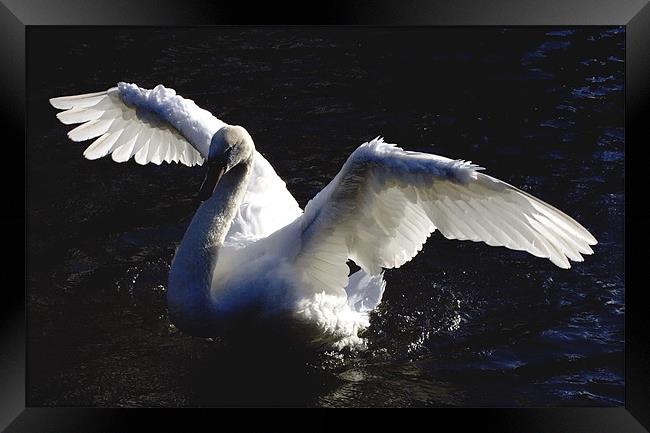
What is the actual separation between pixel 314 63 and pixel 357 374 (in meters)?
1.86

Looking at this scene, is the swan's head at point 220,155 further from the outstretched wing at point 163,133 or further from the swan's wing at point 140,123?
the swan's wing at point 140,123

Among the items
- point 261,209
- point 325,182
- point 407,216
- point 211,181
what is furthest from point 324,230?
point 325,182

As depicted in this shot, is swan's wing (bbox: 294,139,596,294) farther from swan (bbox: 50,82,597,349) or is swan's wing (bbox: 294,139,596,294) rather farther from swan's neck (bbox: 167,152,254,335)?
swan's neck (bbox: 167,152,254,335)

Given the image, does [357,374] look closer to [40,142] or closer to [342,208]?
[342,208]

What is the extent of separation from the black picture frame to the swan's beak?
0.62 metres

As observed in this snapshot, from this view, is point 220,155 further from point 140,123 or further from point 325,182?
point 325,182

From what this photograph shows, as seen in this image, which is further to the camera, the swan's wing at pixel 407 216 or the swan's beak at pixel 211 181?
the swan's beak at pixel 211 181

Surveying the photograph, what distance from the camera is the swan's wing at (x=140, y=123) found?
544 cm

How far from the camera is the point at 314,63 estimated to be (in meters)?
6.16
